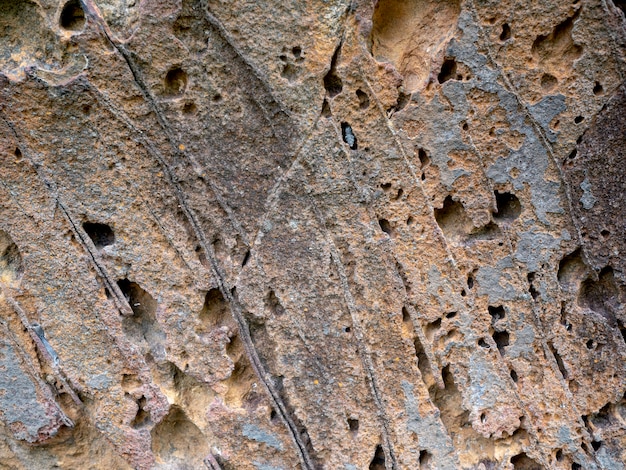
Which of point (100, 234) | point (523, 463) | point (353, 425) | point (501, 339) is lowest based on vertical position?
point (523, 463)

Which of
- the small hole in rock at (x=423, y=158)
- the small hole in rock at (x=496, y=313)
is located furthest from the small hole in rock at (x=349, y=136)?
the small hole in rock at (x=496, y=313)

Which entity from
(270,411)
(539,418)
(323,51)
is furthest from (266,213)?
(539,418)

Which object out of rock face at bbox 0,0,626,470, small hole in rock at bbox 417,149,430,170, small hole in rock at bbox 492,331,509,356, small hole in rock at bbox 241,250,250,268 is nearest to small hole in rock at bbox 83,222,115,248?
rock face at bbox 0,0,626,470

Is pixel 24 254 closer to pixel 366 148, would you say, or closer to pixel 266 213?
pixel 266 213

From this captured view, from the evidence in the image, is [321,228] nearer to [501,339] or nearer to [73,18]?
[501,339]

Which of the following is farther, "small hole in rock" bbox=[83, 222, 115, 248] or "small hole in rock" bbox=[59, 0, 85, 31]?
"small hole in rock" bbox=[83, 222, 115, 248]

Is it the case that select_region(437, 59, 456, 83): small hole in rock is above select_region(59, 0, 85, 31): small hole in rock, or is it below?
below

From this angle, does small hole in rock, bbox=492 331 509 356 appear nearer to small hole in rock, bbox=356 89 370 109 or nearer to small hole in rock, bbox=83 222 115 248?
small hole in rock, bbox=356 89 370 109

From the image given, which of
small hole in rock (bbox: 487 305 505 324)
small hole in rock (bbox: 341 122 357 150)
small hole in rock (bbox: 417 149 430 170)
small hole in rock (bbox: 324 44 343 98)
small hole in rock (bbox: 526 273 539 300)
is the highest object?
small hole in rock (bbox: 324 44 343 98)

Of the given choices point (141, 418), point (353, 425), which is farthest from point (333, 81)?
point (141, 418)
